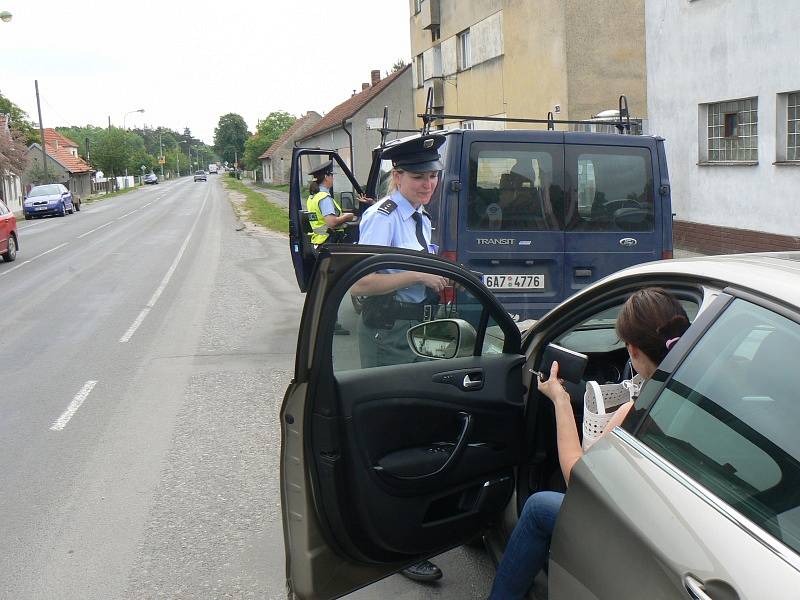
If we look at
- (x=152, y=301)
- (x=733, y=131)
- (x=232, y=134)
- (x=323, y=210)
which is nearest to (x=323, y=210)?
(x=323, y=210)

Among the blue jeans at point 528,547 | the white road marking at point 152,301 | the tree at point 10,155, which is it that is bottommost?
the white road marking at point 152,301

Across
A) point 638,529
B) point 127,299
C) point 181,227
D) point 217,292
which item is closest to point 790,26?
point 217,292

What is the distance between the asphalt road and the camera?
154 inches

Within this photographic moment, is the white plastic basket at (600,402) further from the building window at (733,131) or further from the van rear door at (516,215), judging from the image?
the building window at (733,131)

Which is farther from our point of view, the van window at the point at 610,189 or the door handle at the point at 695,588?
the van window at the point at 610,189

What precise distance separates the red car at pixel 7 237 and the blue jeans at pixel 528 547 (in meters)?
18.2

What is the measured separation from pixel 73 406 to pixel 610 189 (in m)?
4.64

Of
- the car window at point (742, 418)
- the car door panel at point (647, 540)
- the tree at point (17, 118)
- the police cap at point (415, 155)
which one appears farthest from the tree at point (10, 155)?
the car window at point (742, 418)

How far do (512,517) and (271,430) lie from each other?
3.06 m

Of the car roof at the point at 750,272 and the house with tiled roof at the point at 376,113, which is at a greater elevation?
the house with tiled roof at the point at 376,113

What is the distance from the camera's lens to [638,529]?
2.01 m

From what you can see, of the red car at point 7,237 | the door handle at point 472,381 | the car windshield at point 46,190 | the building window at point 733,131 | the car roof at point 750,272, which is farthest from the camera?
the car windshield at point 46,190

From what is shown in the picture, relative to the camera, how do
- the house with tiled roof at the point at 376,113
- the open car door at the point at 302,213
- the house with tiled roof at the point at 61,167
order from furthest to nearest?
the house with tiled roof at the point at 61,167 < the house with tiled roof at the point at 376,113 < the open car door at the point at 302,213

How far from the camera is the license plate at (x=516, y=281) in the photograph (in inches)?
266
